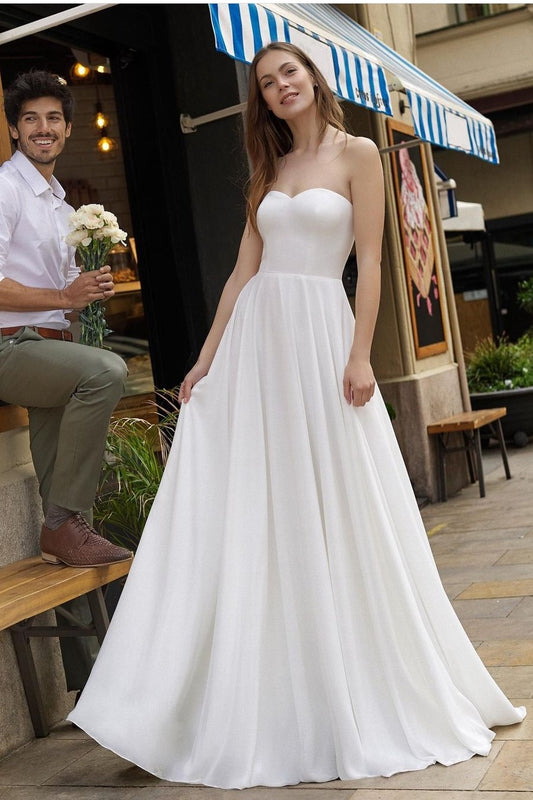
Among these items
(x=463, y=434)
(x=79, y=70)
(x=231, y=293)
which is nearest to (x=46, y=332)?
(x=231, y=293)

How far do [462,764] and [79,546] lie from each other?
4.89 ft

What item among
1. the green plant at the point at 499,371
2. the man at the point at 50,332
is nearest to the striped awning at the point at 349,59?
the man at the point at 50,332

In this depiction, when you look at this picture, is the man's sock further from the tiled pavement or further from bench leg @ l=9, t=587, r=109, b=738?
the tiled pavement

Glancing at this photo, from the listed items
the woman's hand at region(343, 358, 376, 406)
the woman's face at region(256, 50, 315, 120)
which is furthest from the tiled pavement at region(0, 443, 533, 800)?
the woman's face at region(256, 50, 315, 120)

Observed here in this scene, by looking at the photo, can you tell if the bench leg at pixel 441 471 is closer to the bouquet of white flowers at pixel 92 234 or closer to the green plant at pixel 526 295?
the bouquet of white flowers at pixel 92 234

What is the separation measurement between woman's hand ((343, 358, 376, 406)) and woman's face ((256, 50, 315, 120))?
2.76 ft

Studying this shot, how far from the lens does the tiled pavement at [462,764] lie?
2832 mm

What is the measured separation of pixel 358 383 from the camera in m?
3.20

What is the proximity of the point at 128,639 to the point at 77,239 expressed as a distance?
4.57 ft

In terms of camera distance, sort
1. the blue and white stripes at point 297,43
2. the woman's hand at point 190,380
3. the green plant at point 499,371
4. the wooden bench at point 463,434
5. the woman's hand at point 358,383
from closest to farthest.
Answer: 1. the woman's hand at point 358,383
2. the woman's hand at point 190,380
3. the blue and white stripes at point 297,43
4. the wooden bench at point 463,434
5. the green plant at point 499,371

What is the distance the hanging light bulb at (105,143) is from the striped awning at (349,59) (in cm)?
131

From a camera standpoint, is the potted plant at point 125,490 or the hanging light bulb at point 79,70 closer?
the potted plant at point 125,490

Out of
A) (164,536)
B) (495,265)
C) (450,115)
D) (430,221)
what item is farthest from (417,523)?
(495,265)

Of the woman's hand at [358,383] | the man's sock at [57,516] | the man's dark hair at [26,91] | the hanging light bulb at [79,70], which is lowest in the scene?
Result: the man's sock at [57,516]
